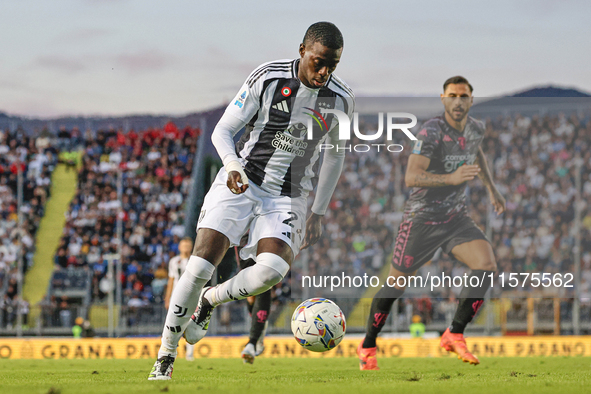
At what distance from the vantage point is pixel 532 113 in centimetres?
1260

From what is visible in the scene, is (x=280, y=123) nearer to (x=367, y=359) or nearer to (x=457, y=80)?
(x=367, y=359)

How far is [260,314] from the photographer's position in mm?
9531

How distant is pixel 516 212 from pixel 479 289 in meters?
3.61

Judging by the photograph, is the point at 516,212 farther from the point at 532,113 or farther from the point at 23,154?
the point at 23,154

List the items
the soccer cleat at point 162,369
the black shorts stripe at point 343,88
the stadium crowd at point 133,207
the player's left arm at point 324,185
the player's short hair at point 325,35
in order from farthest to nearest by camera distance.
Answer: the stadium crowd at point 133,207, the player's left arm at point 324,185, the black shorts stripe at point 343,88, the player's short hair at point 325,35, the soccer cleat at point 162,369

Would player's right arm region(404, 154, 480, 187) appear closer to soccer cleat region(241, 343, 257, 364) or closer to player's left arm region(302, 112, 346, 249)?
player's left arm region(302, 112, 346, 249)

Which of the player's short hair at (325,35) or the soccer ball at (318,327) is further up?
the player's short hair at (325,35)

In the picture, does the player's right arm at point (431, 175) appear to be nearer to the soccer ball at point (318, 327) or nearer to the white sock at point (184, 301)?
the soccer ball at point (318, 327)

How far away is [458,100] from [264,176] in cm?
381

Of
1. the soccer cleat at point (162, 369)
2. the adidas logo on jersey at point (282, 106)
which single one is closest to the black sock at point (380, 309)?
the adidas logo on jersey at point (282, 106)

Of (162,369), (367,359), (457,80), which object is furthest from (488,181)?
(162,369)

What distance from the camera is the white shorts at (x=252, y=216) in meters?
6.38

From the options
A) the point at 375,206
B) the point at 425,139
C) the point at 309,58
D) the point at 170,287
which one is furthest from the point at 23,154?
the point at 309,58

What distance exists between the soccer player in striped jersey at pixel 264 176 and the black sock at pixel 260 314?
2.82 meters
